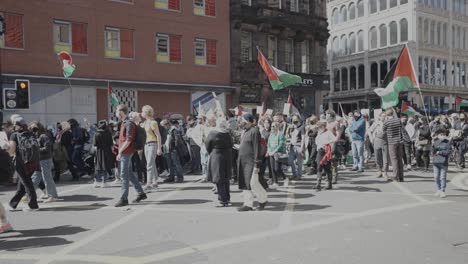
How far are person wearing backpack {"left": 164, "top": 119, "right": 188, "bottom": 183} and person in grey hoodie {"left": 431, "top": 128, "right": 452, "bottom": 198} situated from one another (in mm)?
6339

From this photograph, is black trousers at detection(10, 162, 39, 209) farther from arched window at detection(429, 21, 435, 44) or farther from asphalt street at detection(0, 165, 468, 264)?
arched window at detection(429, 21, 435, 44)

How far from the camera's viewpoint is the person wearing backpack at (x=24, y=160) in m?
8.16

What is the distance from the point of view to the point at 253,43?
1196 inches

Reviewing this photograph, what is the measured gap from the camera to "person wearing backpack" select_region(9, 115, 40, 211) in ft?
26.8

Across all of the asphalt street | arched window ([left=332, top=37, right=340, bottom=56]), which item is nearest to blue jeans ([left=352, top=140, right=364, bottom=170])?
the asphalt street

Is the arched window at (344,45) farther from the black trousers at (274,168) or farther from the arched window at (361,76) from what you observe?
the black trousers at (274,168)

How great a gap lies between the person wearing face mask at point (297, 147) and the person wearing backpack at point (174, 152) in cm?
307

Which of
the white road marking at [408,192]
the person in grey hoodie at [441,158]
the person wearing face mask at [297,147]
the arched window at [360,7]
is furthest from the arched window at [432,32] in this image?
the person in grey hoodie at [441,158]

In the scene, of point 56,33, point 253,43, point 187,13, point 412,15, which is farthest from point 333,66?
point 56,33

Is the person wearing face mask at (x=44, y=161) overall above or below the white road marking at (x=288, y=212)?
above

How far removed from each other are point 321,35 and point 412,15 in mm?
18516

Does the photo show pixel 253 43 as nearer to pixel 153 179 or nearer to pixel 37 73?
pixel 37 73

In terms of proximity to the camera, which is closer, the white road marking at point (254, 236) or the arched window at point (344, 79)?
the white road marking at point (254, 236)

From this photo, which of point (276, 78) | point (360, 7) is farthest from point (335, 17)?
point (276, 78)
